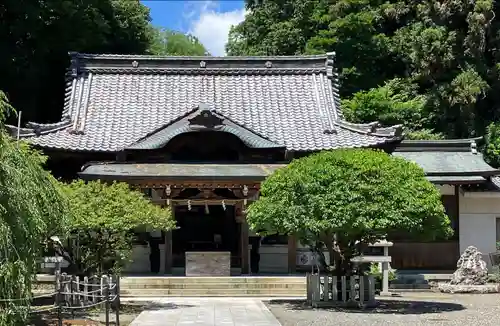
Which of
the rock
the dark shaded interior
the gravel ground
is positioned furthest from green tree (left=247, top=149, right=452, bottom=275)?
the dark shaded interior

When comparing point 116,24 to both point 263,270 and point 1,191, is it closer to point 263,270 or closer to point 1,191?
point 263,270

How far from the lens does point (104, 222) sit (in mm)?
14711

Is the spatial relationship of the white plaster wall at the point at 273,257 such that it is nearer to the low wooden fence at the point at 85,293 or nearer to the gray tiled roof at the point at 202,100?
the gray tiled roof at the point at 202,100

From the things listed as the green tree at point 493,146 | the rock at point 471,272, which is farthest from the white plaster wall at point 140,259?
the green tree at point 493,146

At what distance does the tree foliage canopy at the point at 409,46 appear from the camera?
32750 mm

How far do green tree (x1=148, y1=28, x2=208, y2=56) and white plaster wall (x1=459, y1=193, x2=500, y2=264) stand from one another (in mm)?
46013

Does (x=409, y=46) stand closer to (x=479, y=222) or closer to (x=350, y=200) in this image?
(x=479, y=222)

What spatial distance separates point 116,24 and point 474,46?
1879 centimetres

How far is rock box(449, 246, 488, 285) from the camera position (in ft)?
68.8

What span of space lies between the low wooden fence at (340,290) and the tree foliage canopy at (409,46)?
17910 millimetres

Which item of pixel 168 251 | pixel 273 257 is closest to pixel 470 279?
pixel 273 257

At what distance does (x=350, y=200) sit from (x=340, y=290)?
8.79ft

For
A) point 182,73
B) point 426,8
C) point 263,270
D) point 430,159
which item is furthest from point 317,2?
point 263,270

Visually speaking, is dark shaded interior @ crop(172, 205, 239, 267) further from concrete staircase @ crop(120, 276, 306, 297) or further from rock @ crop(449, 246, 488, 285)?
rock @ crop(449, 246, 488, 285)
